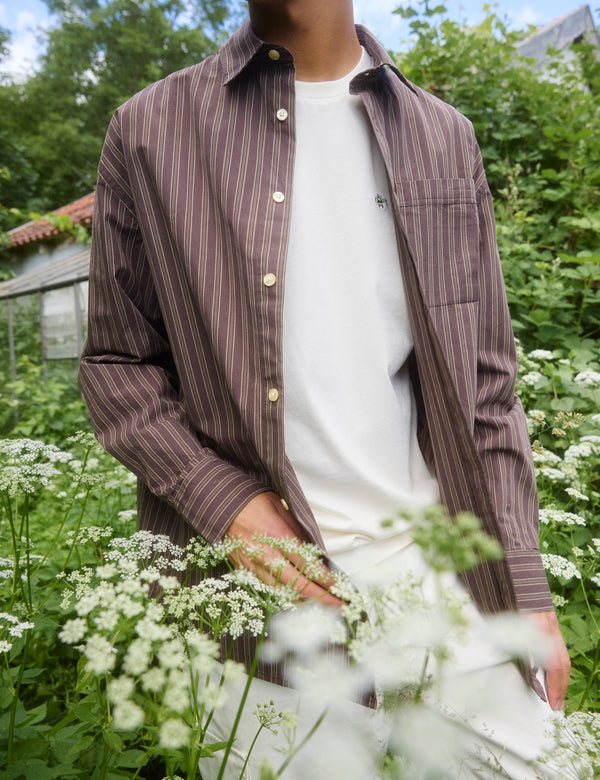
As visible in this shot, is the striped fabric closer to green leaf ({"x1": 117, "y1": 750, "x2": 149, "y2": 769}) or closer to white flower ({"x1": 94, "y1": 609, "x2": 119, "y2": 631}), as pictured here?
green leaf ({"x1": 117, "y1": 750, "x2": 149, "y2": 769})

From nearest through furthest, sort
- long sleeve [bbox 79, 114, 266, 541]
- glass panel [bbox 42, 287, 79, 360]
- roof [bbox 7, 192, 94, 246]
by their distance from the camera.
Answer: long sleeve [bbox 79, 114, 266, 541], glass panel [bbox 42, 287, 79, 360], roof [bbox 7, 192, 94, 246]

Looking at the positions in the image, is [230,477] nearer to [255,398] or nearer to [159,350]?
[255,398]

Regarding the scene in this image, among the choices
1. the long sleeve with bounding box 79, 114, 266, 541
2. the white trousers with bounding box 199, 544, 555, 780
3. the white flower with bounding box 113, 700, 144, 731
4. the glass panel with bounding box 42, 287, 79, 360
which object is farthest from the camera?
the glass panel with bounding box 42, 287, 79, 360

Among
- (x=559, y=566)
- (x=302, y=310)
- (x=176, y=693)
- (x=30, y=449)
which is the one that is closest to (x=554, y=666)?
(x=559, y=566)

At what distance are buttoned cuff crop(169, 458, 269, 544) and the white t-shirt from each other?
155 millimetres

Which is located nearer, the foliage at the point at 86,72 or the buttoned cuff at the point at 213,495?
the buttoned cuff at the point at 213,495

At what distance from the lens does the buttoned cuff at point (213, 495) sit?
44.6 inches

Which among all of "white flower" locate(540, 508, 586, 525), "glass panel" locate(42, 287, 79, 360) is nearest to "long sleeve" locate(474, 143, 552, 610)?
"white flower" locate(540, 508, 586, 525)

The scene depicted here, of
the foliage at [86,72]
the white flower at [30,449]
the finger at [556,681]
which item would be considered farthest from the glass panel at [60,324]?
the foliage at [86,72]

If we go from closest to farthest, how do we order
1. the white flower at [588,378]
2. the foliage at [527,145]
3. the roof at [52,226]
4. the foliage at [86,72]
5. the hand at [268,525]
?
the hand at [268,525] < the white flower at [588,378] < the foliage at [527,145] < the roof at [52,226] < the foliage at [86,72]

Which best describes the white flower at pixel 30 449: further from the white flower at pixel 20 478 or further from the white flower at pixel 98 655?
the white flower at pixel 98 655

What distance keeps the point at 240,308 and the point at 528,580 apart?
807 millimetres

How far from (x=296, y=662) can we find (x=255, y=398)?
1.61 feet

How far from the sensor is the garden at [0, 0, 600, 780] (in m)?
0.53
